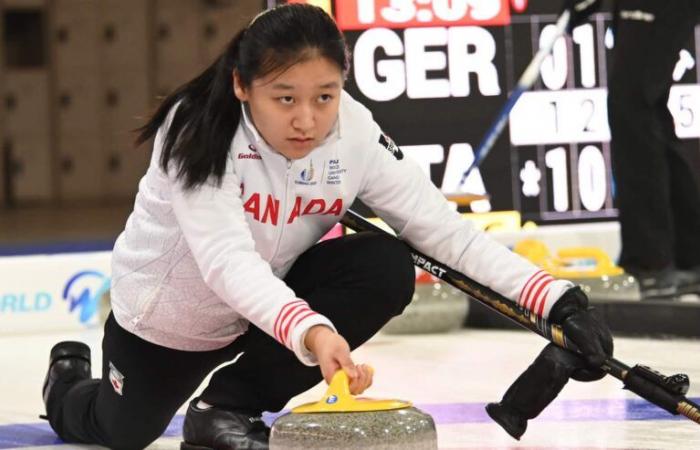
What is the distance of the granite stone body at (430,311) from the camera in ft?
12.7

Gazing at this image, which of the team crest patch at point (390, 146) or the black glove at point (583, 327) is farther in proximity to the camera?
the team crest patch at point (390, 146)

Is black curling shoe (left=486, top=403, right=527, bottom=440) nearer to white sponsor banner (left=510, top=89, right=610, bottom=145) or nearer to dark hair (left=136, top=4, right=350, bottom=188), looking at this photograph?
dark hair (left=136, top=4, right=350, bottom=188)

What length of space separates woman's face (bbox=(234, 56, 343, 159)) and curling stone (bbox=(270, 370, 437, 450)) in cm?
35

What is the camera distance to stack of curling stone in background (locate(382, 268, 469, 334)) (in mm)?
3875

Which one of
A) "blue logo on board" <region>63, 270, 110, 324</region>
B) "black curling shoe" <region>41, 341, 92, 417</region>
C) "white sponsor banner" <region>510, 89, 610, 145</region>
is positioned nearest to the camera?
"black curling shoe" <region>41, 341, 92, 417</region>

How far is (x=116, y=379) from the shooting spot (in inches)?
87.1

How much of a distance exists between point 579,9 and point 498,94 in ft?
1.58

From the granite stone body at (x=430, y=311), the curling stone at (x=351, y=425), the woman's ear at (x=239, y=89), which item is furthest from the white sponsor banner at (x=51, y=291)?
the curling stone at (x=351, y=425)

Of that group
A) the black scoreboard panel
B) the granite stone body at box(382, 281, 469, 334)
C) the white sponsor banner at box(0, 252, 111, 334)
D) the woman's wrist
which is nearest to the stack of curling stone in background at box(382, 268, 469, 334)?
the granite stone body at box(382, 281, 469, 334)

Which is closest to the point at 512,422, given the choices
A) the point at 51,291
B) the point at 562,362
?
the point at 562,362

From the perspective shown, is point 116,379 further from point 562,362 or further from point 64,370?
point 562,362

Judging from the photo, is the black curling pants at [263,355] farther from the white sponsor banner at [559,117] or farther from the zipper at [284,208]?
the white sponsor banner at [559,117]

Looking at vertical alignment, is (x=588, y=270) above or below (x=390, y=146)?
below

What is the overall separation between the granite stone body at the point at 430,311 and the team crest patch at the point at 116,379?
66.8 inches
